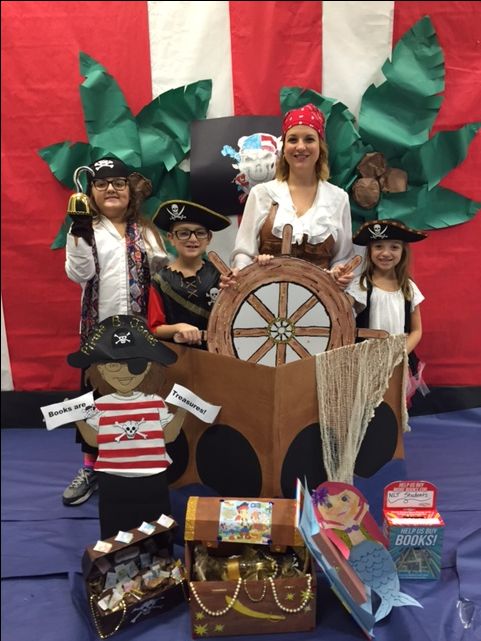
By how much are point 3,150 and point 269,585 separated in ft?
6.79

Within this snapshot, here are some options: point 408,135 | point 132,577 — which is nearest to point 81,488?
point 132,577

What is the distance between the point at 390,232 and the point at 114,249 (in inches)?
33.9

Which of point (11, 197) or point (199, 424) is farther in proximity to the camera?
point (11, 197)

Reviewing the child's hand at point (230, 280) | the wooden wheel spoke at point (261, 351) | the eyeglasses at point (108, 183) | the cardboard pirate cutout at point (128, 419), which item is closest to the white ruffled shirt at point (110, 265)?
the eyeglasses at point (108, 183)

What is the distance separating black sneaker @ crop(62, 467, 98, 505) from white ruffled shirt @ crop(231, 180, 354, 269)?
1.00m

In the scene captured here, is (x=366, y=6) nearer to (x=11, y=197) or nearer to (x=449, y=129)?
(x=449, y=129)

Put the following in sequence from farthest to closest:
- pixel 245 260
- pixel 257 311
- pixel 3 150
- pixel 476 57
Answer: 1. pixel 3 150
2. pixel 245 260
3. pixel 257 311
4. pixel 476 57

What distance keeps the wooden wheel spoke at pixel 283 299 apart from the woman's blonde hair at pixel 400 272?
10.7 inches

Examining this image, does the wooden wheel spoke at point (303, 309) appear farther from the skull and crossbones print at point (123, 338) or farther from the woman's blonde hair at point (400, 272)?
the skull and crossbones print at point (123, 338)

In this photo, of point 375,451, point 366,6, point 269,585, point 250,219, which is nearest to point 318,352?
point 375,451

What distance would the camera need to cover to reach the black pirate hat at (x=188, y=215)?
5.44 feet

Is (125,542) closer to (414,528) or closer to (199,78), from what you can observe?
(414,528)

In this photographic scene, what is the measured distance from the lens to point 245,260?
5.84 ft

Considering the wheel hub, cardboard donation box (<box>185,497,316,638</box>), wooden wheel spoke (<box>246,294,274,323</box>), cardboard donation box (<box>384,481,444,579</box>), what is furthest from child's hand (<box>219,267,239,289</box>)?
cardboard donation box (<box>384,481,444,579</box>)
